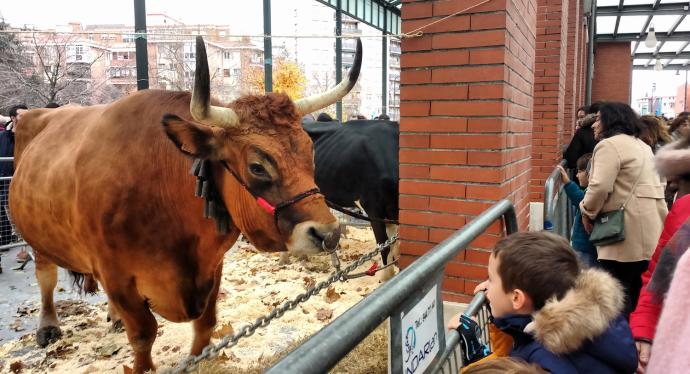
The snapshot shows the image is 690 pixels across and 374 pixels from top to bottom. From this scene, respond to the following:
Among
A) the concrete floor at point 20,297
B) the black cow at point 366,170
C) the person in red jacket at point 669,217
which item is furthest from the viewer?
the black cow at point 366,170

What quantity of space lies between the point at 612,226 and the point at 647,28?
18.4 metres

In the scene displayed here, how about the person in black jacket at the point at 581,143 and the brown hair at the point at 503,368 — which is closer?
the brown hair at the point at 503,368

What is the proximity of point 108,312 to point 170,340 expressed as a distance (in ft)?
2.81

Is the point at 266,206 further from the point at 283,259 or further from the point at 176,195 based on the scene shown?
the point at 283,259

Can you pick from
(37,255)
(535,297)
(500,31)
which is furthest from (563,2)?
(37,255)

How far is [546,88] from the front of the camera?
729 centimetres

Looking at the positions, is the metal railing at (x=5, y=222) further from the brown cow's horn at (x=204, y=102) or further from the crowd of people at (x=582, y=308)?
the crowd of people at (x=582, y=308)

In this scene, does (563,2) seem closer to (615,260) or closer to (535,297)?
(615,260)

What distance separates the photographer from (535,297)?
1836mm

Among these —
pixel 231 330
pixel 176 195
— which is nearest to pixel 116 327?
pixel 231 330

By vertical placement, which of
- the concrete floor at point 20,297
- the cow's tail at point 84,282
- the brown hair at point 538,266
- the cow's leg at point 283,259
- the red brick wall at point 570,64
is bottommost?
the concrete floor at point 20,297

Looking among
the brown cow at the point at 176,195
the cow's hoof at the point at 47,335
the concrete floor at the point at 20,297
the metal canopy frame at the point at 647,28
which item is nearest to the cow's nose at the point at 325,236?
the brown cow at the point at 176,195

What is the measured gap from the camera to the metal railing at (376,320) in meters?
0.95

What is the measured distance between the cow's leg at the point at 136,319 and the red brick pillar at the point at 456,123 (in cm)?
191
